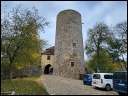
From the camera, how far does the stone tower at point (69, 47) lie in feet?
113

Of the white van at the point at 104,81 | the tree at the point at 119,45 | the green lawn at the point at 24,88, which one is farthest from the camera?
the tree at the point at 119,45

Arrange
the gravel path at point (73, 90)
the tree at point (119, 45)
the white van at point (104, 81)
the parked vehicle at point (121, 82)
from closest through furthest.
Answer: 1. the parked vehicle at point (121, 82)
2. the gravel path at point (73, 90)
3. the white van at point (104, 81)
4. the tree at point (119, 45)

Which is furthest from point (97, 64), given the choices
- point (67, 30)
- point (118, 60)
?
point (67, 30)

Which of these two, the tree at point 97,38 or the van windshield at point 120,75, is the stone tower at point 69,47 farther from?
the van windshield at point 120,75

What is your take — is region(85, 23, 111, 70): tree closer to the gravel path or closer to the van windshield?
the gravel path

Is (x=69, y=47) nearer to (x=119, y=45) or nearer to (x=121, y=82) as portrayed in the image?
(x=119, y=45)

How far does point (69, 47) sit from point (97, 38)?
6.28m

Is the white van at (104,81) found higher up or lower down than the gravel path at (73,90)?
higher up

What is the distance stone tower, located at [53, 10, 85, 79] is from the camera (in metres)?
34.5

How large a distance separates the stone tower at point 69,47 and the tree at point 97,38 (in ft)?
8.30

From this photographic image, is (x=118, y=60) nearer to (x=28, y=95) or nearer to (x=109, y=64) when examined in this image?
(x=109, y=64)

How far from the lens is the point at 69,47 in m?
34.8

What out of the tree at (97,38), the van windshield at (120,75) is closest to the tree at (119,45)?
the tree at (97,38)

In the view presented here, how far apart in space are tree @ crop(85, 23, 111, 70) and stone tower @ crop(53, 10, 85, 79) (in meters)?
2.53
